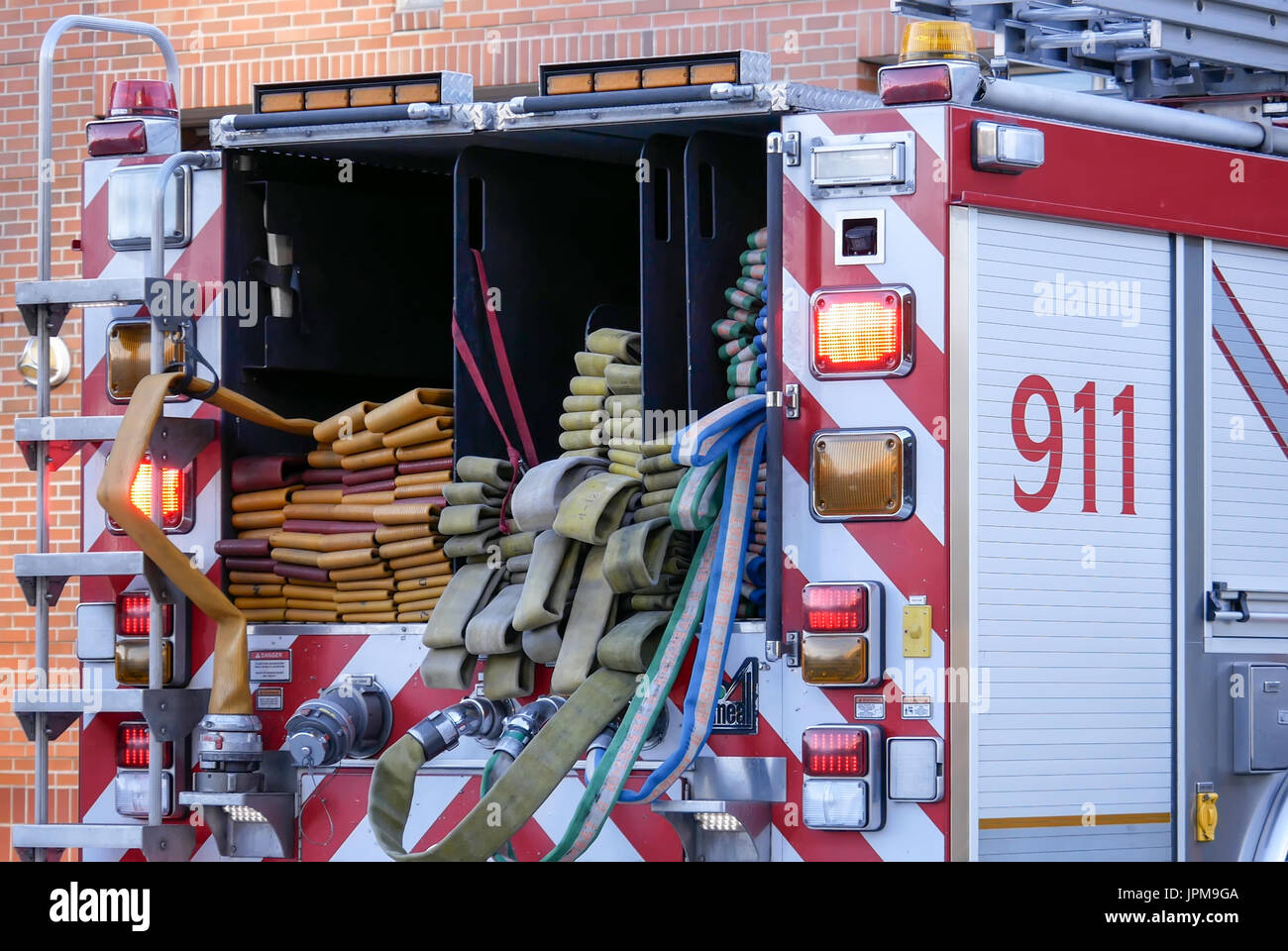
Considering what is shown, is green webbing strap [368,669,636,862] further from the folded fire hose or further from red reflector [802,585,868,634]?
red reflector [802,585,868,634]

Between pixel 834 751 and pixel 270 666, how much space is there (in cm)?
158

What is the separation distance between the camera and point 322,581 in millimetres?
5383

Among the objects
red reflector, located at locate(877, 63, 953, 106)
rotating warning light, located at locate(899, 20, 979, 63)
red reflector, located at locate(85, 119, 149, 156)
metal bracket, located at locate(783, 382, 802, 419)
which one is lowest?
metal bracket, located at locate(783, 382, 802, 419)

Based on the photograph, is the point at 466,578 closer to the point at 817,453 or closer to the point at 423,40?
the point at 817,453

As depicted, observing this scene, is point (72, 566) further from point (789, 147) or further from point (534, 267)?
point (789, 147)

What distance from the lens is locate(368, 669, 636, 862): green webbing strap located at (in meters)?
4.61

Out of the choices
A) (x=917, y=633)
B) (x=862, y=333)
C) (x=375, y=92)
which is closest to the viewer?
(x=917, y=633)

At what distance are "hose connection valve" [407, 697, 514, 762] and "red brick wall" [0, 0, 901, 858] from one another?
474 centimetres

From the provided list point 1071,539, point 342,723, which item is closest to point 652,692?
point 342,723

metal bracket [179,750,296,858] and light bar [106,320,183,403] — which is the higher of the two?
light bar [106,320,183,403]

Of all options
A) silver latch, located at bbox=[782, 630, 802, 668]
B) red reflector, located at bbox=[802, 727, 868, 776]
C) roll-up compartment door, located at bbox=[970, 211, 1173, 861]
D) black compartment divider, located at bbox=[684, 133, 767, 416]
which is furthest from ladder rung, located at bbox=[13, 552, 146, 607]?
roll-up compartment door, located at bbox=[970, 211, 1173, 861]

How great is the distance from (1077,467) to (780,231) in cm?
84

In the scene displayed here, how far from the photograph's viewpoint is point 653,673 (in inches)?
185

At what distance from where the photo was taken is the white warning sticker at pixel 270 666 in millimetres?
5277
